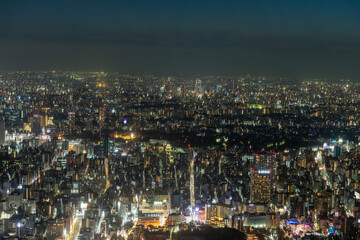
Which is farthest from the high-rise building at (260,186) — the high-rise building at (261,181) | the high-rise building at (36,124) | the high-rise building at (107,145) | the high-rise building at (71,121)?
the high-rise building at (36,124)

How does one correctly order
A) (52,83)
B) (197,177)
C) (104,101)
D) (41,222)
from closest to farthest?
1. (41,222)
2. (197,177)
3. (104,101)
4. (52,83)

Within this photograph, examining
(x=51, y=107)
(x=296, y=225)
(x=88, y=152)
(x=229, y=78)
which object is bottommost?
(x=296, y=225)

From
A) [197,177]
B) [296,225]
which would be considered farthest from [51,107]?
[296,225]

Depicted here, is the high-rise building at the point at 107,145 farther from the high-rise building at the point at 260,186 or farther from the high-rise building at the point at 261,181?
the high-rise building at the point at 260,186

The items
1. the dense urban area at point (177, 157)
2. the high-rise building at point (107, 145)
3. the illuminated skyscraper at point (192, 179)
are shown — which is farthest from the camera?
the high-rise building at point (107, 145)

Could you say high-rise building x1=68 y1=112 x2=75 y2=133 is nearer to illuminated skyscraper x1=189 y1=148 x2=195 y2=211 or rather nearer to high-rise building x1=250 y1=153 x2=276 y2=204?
illuminated skyscraper x1=189 y1=148 x2=195 y2=211

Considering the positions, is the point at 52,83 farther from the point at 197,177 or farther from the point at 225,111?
the point at 197,177

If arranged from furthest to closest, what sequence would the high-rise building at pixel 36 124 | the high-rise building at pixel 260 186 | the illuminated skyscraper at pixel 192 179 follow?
1. the high-rise building at pixel 36 124
2. the high-rise building at pixel 260 186
3. the illuminated skyscraper at pixel 192 179

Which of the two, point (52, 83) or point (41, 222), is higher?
point (52, 83)

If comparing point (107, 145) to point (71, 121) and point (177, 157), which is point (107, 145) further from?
point (71, 121)
